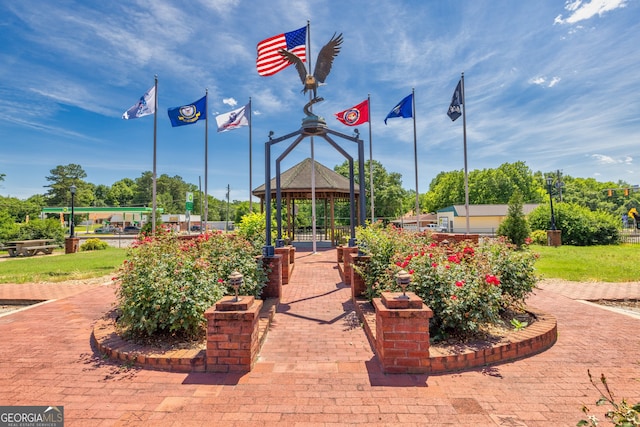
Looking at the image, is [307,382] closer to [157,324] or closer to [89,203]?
[157,324]

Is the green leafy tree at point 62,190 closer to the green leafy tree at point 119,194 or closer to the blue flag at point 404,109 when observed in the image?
the green leafy tree at point 119,194

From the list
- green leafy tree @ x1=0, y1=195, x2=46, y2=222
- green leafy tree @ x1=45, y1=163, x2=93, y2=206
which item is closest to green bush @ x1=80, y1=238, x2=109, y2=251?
green leafy tree @ x1=0, y1=195, x2=46, y2=222

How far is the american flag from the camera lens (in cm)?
943

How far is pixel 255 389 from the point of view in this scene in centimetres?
296

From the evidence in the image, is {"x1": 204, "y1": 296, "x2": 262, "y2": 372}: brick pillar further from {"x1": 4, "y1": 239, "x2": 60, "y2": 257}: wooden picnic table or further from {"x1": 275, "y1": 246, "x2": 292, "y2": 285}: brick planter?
{"x1": 4, "y1": 239, "x2": 60, "y2": 257}: wooden picnic table

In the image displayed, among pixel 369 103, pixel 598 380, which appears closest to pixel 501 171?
pixel 369 103

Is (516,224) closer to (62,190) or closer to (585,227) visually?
(585,227)

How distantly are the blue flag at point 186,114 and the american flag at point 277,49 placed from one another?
472 cm

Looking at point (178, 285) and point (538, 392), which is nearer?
point (538, 392)

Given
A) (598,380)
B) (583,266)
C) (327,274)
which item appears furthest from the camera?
(583,266)

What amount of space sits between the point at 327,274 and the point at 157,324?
516 centimetres

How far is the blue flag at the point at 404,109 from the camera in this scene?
547 inches

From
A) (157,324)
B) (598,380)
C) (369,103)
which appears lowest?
(598,380)

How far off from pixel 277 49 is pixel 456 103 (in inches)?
305
